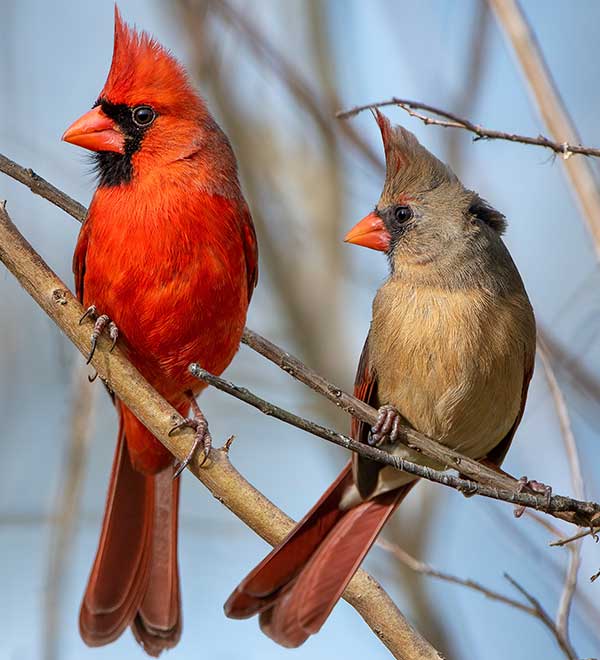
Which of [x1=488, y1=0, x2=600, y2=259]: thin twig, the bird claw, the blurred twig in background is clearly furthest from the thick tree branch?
[x1=488, y1=0, x2=600, y2=259]: thin twig

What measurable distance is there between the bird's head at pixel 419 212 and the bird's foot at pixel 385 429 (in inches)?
21.3

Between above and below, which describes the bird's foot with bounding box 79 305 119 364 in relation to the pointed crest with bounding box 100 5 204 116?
below

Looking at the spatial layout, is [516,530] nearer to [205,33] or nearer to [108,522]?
[108,522]

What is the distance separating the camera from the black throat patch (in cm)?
309

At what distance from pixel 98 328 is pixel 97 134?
748 millimetres

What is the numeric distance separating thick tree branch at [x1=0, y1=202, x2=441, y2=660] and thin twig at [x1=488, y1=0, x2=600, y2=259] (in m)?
0.98

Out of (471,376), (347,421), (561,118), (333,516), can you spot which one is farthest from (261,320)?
(561,118)

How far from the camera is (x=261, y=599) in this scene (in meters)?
2.86

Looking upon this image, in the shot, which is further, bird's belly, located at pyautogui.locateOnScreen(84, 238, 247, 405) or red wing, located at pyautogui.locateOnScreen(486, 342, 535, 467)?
red wing, located at pyautogui.locateOnScreen(486, 342, 535, 467)

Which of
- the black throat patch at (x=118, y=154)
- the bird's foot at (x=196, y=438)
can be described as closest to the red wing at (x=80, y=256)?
the black throat patch at (x=118, y=154)

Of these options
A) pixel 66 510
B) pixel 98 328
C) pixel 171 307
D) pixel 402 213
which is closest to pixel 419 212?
pixel 402 213

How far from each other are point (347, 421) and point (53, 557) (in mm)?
1675

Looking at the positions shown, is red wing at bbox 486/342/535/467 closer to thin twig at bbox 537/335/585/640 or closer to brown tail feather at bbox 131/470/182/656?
thin twig at bbox 537/335/585/640

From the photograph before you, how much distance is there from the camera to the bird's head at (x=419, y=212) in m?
3.24
